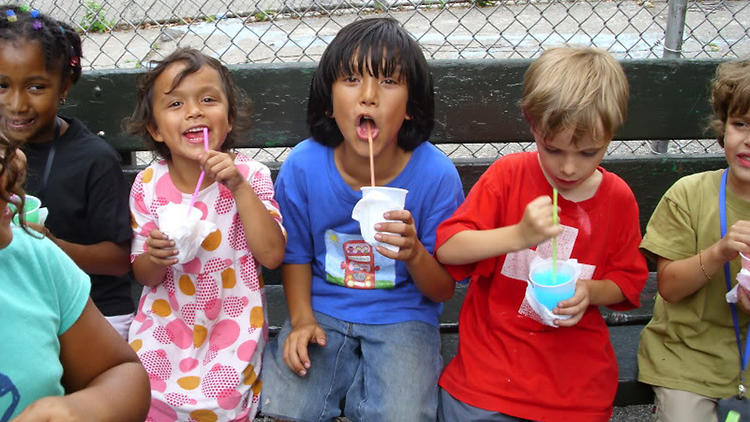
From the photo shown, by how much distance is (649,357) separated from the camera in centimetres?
239

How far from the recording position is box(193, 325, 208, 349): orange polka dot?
2336 mm

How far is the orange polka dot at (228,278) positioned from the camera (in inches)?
93.3

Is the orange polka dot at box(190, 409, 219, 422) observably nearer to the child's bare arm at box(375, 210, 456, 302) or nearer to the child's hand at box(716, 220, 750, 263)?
the child's bare arm at box(375, 210, 456, 302)

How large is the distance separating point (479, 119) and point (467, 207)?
702 mm

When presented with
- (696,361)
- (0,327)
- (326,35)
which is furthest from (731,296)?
(326,35)

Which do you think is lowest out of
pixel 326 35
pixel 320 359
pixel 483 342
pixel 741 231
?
pixel 326 35

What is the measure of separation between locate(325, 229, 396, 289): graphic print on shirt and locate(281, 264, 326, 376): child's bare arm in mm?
94

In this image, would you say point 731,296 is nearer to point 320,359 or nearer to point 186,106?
point 320,359

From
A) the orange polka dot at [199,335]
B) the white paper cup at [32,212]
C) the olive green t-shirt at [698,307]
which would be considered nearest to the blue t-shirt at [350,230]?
the orange polka dot at [199,335]

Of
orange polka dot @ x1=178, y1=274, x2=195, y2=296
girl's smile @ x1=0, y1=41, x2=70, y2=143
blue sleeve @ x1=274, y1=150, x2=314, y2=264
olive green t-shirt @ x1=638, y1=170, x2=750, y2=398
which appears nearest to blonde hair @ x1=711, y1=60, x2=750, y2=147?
olive green t-shirt @ x1=638, y1=170, x2=750, y2=398

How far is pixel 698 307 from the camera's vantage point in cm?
229

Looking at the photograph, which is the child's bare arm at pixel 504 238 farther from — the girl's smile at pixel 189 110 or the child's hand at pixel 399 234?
the girl's smile at pixel 189 110

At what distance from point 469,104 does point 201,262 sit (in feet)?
3.68

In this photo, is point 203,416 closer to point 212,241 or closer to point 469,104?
point 212,241
